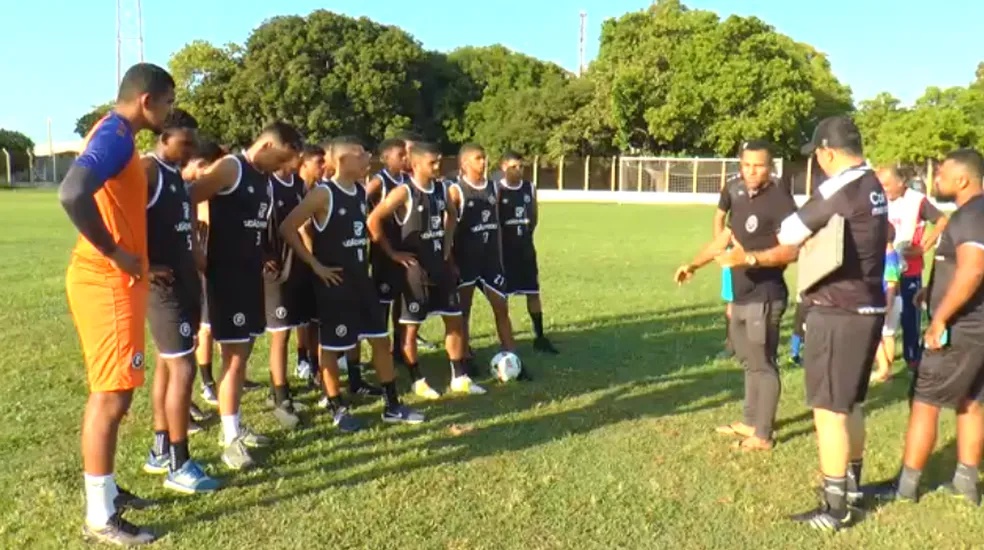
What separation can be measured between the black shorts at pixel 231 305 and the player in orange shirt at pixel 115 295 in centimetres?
119

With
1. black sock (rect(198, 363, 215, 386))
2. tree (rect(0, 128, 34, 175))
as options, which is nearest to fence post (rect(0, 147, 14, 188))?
tree (rect(0, 128, 34, 175))

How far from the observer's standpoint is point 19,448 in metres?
5.93

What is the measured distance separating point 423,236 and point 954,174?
13.4ft

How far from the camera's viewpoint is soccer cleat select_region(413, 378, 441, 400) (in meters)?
7.44

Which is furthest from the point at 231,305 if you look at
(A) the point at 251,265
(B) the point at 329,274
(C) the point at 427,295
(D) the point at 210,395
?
(C) the point at 427,295

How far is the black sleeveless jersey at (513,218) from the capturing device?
927cm

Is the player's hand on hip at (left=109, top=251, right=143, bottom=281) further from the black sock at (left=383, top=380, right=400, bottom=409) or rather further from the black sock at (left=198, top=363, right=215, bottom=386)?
the black sock at (left=198, top=363, right=215, bottom=386)

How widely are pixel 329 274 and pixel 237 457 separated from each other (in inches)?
57.9

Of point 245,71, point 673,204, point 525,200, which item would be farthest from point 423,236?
point 245,71

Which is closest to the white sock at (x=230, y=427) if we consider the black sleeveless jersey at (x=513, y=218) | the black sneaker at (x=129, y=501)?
the black sneaker at (x=129, y=501)

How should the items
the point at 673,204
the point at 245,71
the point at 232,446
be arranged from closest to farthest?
the point at 232,446 < the point at 673,204 < the point at 245,71

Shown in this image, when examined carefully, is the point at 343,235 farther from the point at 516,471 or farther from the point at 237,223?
the point at 516,471

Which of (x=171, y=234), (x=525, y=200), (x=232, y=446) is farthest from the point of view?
(x=525, y=200)

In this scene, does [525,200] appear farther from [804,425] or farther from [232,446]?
[232,446]
